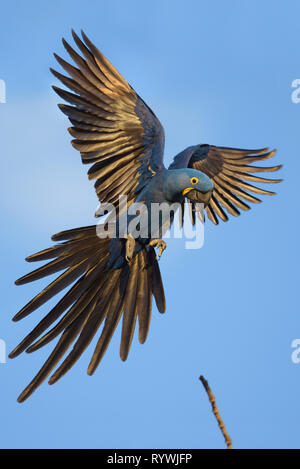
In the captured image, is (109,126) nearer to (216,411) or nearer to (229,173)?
(229,173)

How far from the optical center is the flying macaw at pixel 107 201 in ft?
22.9

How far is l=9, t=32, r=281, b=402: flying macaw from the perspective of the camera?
22.9 feet

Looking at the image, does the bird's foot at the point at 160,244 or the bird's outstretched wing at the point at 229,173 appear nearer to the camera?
the bird's foot at the point at 160,244

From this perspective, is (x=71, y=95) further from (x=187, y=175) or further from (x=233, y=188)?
(x=233, y=188)

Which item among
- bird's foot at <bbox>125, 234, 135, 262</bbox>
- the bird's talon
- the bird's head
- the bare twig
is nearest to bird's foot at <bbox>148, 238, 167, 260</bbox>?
the bird's talon

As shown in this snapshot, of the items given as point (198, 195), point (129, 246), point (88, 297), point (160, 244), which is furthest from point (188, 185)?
point (88, 297)

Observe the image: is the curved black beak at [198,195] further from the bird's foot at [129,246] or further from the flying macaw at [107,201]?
the bird's foot at [129,246]

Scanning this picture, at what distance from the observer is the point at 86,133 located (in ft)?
23.4

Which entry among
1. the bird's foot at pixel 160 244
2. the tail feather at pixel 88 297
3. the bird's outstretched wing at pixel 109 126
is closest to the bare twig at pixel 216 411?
the tail feather at pixel 88 297

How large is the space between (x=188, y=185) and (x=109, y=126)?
1169mm

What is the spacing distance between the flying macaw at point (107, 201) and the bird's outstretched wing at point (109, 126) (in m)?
0.01

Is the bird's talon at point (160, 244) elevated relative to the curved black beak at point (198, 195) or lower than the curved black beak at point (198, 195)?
lower

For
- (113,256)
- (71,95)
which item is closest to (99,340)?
(113,256)

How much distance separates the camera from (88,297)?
725 centimetres
